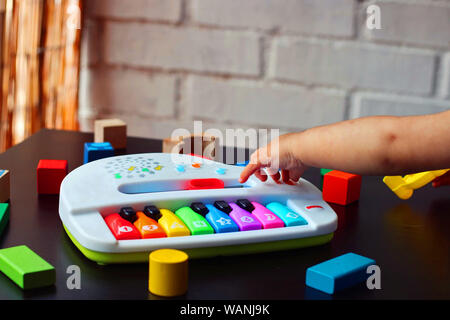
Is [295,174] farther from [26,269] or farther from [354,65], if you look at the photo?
[354,65]

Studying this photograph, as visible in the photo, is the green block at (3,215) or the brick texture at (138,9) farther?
the brick texture at (138,9)

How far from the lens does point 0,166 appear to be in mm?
750

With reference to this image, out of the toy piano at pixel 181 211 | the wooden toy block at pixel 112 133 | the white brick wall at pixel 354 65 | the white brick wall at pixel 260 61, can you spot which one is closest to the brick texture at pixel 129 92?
the white brick wall at pixel 260 61

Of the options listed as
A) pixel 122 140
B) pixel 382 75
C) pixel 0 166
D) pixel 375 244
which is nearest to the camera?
pixel 375 244

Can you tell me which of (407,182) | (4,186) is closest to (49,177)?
(4,186)

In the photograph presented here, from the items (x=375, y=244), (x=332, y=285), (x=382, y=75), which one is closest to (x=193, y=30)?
(x=382, y=75)

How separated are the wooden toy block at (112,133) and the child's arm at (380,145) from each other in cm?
36

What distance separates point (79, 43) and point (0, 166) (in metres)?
0.71

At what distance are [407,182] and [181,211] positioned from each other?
313 mm

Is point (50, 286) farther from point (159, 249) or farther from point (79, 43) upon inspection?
point (79, 43)

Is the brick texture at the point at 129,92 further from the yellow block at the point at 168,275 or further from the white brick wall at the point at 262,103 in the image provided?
the yellow block at the point at 168,275

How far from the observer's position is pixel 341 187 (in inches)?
26.7

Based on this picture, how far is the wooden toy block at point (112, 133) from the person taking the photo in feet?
2.84
